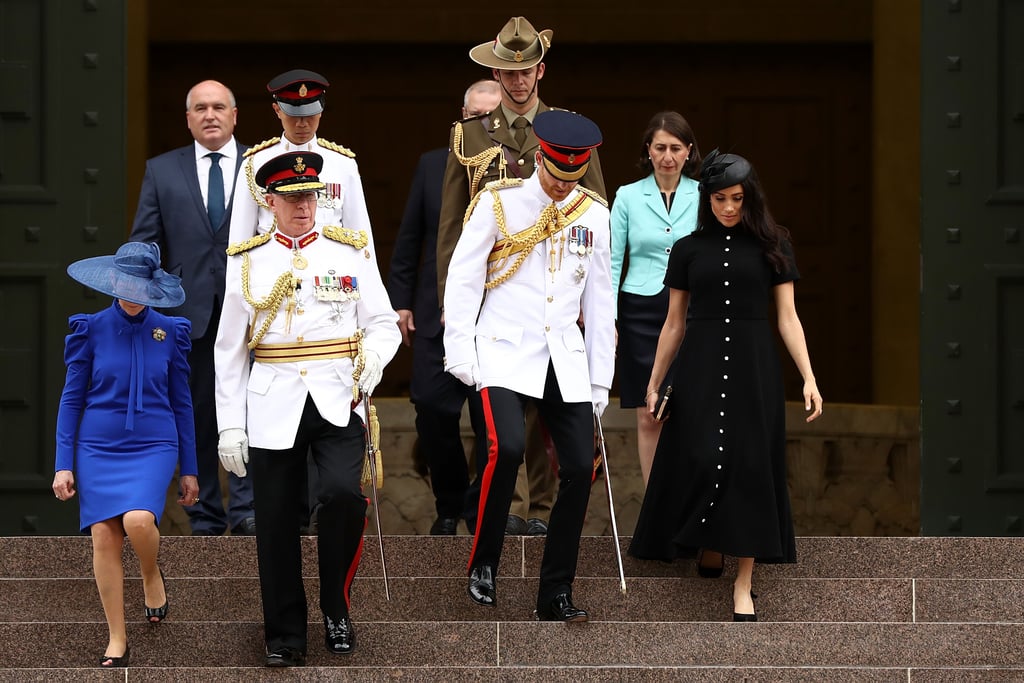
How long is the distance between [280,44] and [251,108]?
48 cm

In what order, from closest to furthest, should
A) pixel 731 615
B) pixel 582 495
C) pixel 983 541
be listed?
1. pixel 582 495
2. pixel 731 615
3. pixel 983 541

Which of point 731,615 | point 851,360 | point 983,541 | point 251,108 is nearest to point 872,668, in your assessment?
point 731,615

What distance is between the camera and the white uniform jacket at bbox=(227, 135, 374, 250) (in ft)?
23.0

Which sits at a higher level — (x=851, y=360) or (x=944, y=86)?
(x=944, y=86)

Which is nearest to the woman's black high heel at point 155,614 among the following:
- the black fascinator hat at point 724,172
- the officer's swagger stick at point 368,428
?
the officer's swagger stick at point 368,428

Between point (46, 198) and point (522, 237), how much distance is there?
2859 mm

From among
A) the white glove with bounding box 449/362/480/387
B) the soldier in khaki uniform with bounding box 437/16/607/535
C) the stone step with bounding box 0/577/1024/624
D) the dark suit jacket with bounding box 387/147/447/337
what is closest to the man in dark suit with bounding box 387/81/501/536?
the dark suit jacket with bounding box 387/147/447/337

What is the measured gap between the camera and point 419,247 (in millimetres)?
8320

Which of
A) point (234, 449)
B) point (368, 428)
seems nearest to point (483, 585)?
point (368, 428)

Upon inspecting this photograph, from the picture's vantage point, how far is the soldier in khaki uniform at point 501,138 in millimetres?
7273

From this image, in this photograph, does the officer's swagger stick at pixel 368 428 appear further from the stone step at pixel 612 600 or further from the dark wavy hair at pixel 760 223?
the dark wavy hair at pixel 760 223

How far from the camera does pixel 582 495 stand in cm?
664

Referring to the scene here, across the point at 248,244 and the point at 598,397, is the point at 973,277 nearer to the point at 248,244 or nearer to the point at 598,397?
the point at 598,397

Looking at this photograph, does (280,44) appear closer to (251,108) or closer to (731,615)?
(251,108)
